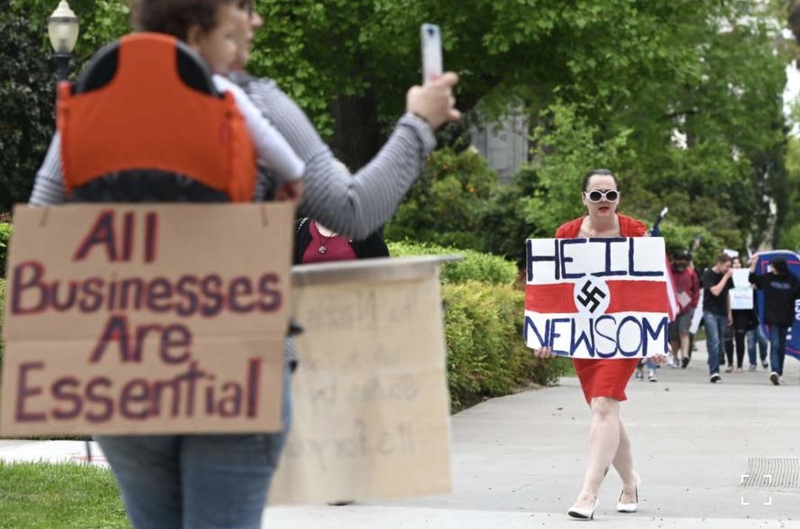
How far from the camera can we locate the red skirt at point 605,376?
8.39 meters

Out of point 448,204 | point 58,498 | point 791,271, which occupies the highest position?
point 448,204

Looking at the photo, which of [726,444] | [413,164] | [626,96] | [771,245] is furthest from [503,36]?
[771,245]

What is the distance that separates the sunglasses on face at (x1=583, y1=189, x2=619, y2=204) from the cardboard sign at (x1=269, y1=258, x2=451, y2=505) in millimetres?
Result: 5186

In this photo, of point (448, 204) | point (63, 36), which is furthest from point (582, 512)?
point (448, 204)

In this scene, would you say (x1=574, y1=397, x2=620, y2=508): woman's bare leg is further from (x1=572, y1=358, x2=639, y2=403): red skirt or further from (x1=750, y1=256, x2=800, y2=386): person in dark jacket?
(x1=750, y1=256, x2=800, y2=386): person in dark jacket

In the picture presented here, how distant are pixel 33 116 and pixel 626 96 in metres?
12.4

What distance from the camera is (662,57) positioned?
29938mm

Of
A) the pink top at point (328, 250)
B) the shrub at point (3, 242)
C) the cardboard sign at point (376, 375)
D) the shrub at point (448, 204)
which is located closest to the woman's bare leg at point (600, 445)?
the pink top at point (328, 250)

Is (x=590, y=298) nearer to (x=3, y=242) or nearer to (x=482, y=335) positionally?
(x=482, y=335)

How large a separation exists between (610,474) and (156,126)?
7.76 meters

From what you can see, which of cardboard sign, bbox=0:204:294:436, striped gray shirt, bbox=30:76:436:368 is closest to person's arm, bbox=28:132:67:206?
striped gray shirt, bbox=30:76:436:368

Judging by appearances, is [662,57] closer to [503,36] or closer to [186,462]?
[503,36]

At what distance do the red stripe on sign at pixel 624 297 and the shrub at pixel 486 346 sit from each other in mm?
5040

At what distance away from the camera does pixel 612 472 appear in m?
10.6
